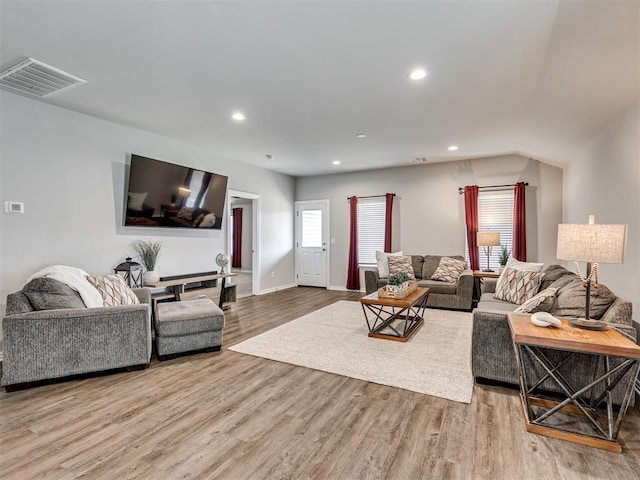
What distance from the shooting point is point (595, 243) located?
6.86 ft

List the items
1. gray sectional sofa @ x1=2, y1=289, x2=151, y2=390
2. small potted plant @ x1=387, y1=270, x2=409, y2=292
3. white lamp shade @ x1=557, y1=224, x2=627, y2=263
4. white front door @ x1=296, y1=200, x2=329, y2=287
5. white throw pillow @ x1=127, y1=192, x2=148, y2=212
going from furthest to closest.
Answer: white front door @ x1=296, y1=200, x2=329, y2=287, white throw pillow @ x1=127, y1=192, x2=148, y2=212, small potted plant @ x1=387, y1=270, x2=409, y2=292, gray sectional sofa @ x1=2, y1=289, x2=151, y2=390, white lamp shade @ x1=557, y1=224, x2=627, y2=263

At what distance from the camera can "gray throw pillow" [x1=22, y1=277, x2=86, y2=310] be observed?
2.74 metres

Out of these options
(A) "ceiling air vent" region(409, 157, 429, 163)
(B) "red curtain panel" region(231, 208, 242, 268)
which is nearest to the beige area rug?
(A) "ceiling air vent" region(409, 157, 429, 163)

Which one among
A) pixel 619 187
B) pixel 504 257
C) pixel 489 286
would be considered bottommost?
pixel 489 286


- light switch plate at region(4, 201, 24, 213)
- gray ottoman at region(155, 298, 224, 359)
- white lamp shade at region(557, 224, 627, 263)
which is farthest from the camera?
light switch plate at region(4, 201, 24, 213)

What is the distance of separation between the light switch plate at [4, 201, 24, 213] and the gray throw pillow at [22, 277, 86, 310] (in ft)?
3.76

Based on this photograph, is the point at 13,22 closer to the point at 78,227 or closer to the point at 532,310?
the point at 78,227

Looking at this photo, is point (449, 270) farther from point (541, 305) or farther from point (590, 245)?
point (590, 245)

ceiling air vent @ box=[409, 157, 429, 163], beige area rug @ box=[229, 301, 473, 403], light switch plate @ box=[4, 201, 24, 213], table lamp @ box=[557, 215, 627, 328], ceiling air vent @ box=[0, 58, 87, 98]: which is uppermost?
ceiling air vent @ box=[409, 157, 429, 163]

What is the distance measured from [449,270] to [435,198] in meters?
1.61

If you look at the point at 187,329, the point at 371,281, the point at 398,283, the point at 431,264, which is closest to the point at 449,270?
the point at 431,264

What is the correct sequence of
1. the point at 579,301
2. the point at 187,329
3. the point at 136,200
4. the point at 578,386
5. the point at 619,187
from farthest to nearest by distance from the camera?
the point at 136,200, the point at 187,329, the point at 619,187, the point at 579,301, the point at 578,386

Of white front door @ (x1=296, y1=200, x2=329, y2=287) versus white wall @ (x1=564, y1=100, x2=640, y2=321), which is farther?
white front door @ (x1=296, y1=200, x2=329, y2=287)

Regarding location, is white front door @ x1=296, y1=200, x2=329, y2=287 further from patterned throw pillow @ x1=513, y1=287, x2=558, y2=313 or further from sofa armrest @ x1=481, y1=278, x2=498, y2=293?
patterned throw pillow @ x1=513, y1=287, x2=558, y2=313
